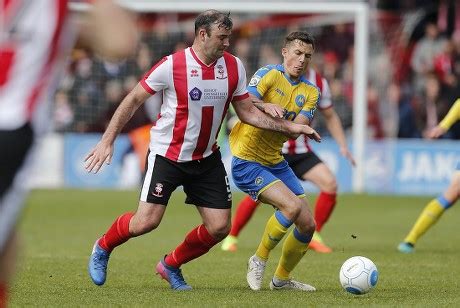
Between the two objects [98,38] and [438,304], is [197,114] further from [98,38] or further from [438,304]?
[98,38]

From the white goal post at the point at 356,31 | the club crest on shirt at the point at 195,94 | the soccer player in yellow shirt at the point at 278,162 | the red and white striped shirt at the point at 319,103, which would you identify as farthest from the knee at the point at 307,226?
the white goal post at the point at 356,31

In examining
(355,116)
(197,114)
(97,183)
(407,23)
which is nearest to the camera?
(197,114)

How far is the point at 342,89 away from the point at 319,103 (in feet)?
35.0

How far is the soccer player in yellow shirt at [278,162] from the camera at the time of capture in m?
Result: 8.45

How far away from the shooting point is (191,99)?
26.7 feet

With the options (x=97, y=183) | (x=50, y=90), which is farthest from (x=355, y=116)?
(x=50, y=90)

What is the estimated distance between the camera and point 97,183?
22328 mm

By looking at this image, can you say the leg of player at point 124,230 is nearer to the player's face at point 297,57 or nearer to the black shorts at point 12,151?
the player's face at point 297,57

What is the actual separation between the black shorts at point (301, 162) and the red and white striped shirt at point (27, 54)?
26.4 ft

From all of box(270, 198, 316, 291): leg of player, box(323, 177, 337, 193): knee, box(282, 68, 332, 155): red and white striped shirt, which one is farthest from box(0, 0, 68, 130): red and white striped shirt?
box(323, 177, 337, 193): knee

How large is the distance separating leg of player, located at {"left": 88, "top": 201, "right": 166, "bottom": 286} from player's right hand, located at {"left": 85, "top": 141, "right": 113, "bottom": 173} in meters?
0.78

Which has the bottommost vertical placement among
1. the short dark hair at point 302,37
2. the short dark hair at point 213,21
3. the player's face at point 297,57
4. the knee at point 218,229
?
the knee at point 218,229

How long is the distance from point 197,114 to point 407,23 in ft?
56.3

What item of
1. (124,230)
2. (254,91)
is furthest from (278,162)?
(124,230)
